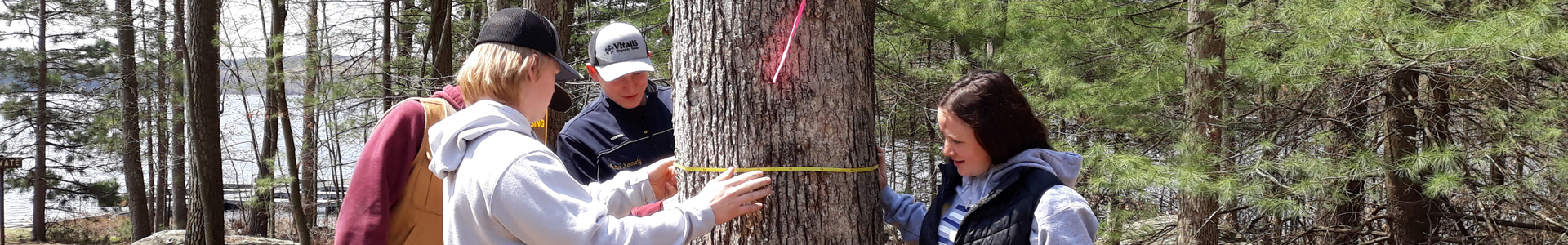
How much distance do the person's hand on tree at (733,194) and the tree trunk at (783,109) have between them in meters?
0.06

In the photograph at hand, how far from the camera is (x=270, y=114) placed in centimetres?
1133

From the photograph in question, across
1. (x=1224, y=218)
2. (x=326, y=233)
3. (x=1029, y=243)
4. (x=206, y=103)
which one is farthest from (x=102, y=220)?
(x=1029, y=243)

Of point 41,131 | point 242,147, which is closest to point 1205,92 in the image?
point 242,147

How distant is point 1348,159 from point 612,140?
15.2 ft

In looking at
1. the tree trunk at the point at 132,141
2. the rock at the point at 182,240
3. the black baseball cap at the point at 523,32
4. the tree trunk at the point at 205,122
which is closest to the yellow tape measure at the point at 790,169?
the black baseball cap at the point at 523,32

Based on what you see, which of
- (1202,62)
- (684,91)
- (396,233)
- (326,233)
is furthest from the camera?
(326,233)

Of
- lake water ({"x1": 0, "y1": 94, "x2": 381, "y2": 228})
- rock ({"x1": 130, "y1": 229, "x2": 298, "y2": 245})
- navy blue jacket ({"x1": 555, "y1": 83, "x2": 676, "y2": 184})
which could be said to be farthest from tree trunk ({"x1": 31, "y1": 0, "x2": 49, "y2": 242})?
navy blue jacket ({"x1": 555, "y1": 83, "x2": 676, "y2": 184})

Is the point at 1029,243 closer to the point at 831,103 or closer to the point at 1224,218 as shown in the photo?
the point at 831,103

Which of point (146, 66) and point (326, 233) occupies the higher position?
point (146, 66)

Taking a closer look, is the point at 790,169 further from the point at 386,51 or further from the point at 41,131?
the point at 41,131

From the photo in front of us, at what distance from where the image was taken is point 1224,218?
8141mm

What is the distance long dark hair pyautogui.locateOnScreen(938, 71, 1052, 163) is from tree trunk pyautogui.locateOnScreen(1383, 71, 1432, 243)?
4188 millimetres

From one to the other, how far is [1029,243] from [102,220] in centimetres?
2408

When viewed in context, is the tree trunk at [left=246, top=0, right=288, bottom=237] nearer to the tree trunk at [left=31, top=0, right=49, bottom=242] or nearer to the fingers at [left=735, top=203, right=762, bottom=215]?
the tree trunk at [left=31, top=0, right=49, bottom=242]
